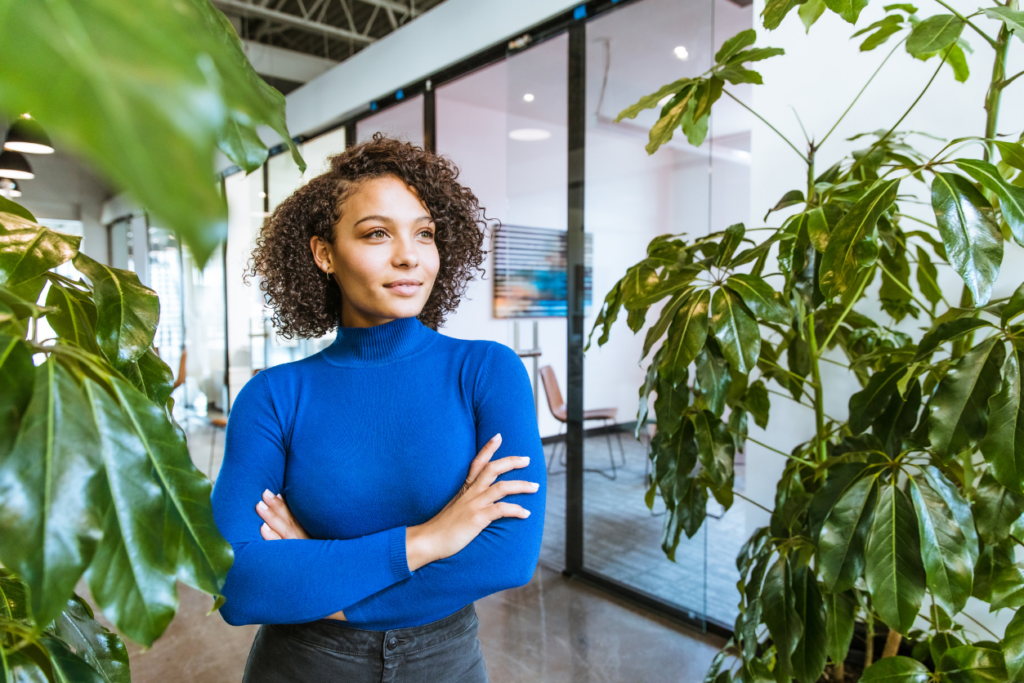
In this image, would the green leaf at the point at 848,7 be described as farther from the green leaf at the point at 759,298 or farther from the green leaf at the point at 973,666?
the green leaf at the point at 973,666

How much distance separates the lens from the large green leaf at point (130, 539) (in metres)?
0.43

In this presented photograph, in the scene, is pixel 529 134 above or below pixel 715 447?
above

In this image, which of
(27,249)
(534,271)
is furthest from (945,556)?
(534,271)

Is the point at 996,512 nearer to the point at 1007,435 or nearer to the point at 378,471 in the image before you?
the point at 1007,435

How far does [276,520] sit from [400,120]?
407 centimetres

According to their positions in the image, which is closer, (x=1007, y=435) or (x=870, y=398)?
(x=1007, y=435)

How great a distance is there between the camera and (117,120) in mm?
157

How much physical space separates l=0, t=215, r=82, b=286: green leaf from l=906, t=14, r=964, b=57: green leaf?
4.35 feet

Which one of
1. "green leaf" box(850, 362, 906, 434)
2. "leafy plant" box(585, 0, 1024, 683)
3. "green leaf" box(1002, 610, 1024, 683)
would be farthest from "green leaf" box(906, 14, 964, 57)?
"green leaf" box(1002, 610, 1024, 683)

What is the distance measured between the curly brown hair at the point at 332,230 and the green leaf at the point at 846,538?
911mm

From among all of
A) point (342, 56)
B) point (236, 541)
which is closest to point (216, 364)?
point (342, 56)

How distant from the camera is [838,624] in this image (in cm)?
138

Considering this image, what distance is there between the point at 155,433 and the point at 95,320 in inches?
17.0

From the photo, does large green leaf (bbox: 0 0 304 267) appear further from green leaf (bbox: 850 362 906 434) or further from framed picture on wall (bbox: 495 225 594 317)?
framed picture on wall (bbox: 495 225 594 317)
